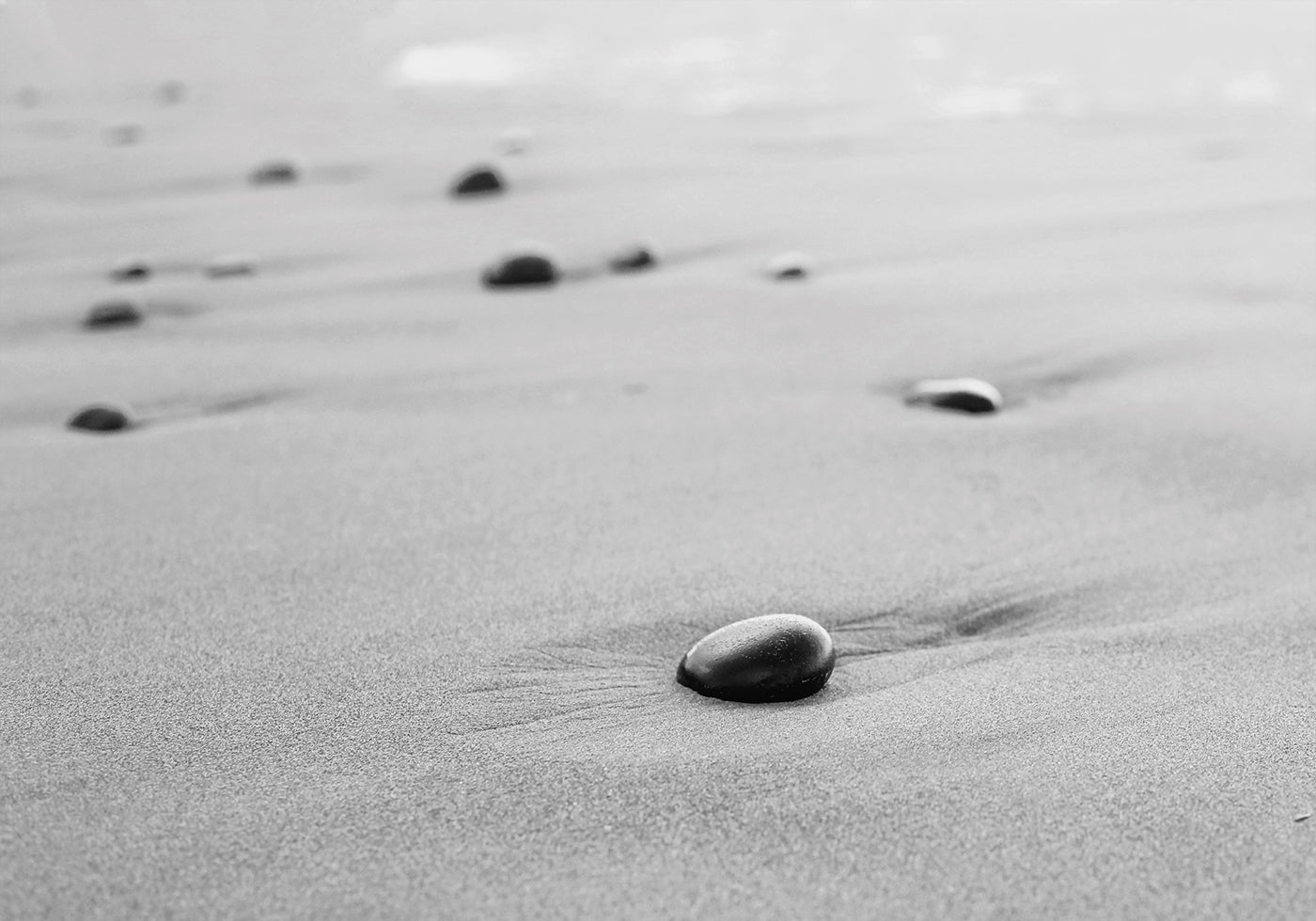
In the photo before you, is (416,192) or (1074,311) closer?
(1074,311)

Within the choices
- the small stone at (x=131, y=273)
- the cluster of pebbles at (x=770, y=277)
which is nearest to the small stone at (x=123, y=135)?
the cluster of pebbles at (x=770, y=277)

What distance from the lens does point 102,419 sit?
190 centimetres

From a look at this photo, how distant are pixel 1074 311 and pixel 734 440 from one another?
844mm

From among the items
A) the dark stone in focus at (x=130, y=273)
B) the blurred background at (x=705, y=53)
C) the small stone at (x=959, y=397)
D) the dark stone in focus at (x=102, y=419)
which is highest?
the blurred background at (x=705, y=53)

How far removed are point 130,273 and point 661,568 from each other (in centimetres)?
172

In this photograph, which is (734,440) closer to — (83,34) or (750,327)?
(750,327)

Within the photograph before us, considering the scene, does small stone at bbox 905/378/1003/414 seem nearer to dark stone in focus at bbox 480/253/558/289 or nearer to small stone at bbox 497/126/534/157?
dark stone in focus at bbox 480/253/558/289

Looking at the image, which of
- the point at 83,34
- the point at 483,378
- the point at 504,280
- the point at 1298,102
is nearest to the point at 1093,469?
the point at 483,378

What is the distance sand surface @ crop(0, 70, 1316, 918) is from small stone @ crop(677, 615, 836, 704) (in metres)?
0.02

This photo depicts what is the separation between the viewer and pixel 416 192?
11.3 feet

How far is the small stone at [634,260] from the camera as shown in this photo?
271 centimetres

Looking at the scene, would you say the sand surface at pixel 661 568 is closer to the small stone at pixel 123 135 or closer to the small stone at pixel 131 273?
the small stone at pixel 131 273

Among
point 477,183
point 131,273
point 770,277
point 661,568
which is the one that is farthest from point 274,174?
point 661,568

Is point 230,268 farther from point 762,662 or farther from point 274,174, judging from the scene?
point 762,662
